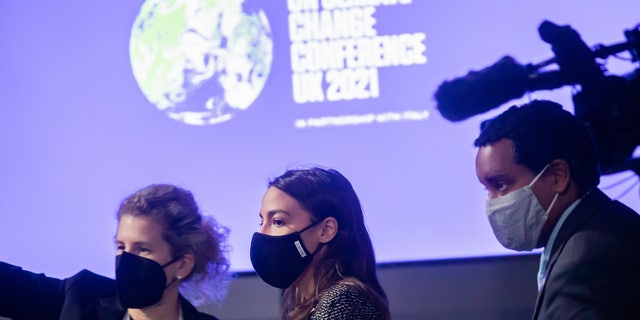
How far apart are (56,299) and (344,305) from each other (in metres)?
0.95

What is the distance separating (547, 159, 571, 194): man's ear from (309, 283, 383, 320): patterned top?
619mm

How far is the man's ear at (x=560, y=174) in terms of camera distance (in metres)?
2.44

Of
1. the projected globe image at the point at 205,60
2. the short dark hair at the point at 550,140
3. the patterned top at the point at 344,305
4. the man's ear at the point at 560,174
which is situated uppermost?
the projected globe image at the point at 205,60

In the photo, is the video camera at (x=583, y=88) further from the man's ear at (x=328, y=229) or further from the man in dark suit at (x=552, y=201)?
the man's ear at (x=328, y=229)

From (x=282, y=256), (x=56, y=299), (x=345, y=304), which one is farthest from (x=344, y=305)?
(x=56, y=299)

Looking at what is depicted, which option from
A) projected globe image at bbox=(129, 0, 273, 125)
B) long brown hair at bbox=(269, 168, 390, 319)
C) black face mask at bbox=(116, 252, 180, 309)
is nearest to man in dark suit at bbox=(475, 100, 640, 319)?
long brown hair at bbox=(269, 168, 390, 319)

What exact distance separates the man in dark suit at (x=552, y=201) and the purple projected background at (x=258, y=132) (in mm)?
1001

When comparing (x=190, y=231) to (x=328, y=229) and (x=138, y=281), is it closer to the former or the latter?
(x=138, y=281)

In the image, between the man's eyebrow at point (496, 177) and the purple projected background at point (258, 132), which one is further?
the purple projected background at point (258, 132)

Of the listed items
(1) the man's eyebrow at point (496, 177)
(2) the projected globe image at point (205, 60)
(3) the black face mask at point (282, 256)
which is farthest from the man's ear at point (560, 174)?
(2) the projected globe image at point (205, 60)

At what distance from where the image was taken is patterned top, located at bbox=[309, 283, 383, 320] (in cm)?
225

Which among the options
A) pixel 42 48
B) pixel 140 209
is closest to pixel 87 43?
pixel 42 48

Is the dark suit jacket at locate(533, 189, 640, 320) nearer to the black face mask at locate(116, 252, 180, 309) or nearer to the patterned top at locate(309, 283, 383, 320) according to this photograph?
the patterned top at locate(309, 283, 383, 320)

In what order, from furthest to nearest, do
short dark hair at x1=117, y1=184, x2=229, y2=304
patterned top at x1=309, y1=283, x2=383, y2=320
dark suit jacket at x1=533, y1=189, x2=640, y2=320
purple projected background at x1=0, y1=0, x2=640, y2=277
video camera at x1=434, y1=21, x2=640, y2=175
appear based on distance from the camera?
purple projected background at x1=0, y1=0, x2=640, y2=277 < short dark hair at x1=117, y1=184, x2=229, y2=304 < video camera at x1=434, y1=21, x2=640, y2=175 < patterned top at x1=309, y1=283, x2=383, y2=320 < dark suit jacket at x1=533, y1=189, x2=640, y2=320
